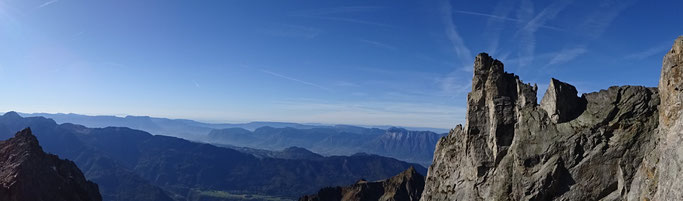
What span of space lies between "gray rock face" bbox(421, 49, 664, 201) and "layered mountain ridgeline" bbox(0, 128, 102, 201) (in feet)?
382

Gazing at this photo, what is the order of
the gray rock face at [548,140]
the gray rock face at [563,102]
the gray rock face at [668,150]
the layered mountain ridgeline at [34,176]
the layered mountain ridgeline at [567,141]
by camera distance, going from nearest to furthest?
the gray rock face at [668,150] → the layered mountain ridgeline at [567,141] → the gray rock face at [548,140] → the gray rock face at [563,102] → the layered mountain ridgeline at [34,176]

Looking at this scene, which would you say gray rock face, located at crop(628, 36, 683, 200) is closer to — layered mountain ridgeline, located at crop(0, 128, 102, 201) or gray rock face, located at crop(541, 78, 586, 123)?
gray rock face, located at crop(541, 78, 586, 123)

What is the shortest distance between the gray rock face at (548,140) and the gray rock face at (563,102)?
0.13m

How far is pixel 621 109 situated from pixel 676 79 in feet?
43.9

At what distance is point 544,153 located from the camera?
5375 cm

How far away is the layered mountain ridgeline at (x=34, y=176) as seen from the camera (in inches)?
4264

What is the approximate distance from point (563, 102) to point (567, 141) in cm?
622

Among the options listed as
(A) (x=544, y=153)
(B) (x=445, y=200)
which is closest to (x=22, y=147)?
(B) (x=445, y=200)

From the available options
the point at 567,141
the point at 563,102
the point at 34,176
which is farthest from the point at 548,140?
the point at 34,176

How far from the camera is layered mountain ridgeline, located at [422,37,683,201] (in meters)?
38.2

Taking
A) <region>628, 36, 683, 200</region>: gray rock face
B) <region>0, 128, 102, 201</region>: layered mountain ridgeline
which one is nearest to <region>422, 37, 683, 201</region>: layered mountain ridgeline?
<region>628, 36, 683, 200</region>: gray rock face

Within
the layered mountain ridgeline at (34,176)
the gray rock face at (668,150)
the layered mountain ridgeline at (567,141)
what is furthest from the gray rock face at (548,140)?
the layered mountain ridgeline at (34,176)

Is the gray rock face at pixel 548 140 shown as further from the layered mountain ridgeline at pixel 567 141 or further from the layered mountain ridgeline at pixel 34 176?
the layered mountain ridgeline at pixel 34 176

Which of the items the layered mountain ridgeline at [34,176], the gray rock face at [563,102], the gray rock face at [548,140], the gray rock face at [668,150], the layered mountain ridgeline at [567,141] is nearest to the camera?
the gray rock face at [668,150]
